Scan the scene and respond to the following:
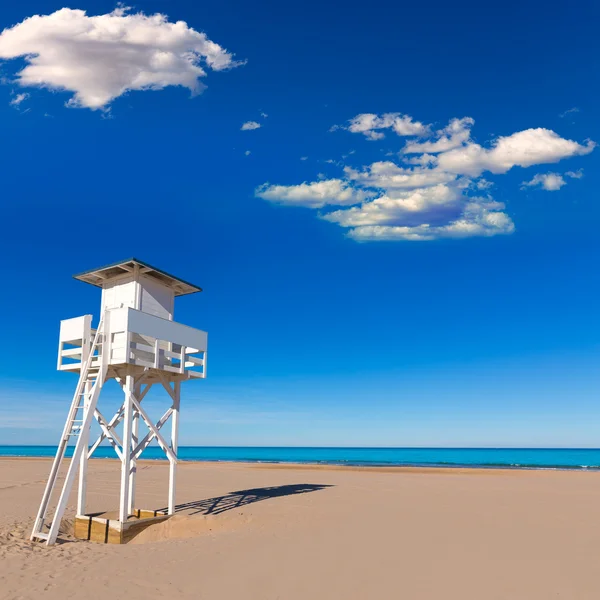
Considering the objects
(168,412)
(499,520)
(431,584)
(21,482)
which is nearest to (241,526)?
(168,412)

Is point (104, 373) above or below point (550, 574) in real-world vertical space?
above

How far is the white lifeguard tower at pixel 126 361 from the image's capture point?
1395cm

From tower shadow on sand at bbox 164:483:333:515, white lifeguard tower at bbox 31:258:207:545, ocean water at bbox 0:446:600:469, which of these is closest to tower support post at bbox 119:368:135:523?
white lifeguard tower at bbox 31:258:207:545

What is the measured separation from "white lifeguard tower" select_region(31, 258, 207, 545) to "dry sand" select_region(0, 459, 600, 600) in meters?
1.51

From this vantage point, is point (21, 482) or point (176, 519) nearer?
point (176, 519)

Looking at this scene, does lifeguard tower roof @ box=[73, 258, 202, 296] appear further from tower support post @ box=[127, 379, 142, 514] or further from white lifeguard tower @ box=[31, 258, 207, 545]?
tower support post @ box=[127, 379, 142, 514]

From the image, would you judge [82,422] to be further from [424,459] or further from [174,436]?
[424,459]

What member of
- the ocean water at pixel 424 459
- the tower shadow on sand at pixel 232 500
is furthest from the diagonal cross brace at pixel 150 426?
the ocean water at pixel 424 459

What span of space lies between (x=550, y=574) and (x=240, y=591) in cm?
604

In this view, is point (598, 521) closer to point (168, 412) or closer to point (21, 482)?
point (168, 412)

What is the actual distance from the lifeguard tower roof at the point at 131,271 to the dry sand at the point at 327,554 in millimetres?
6874

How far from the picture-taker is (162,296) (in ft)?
54.7

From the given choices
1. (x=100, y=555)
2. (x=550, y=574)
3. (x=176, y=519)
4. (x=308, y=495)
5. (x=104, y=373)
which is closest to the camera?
(x=550, y=574)

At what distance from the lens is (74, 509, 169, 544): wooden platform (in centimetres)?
1369
